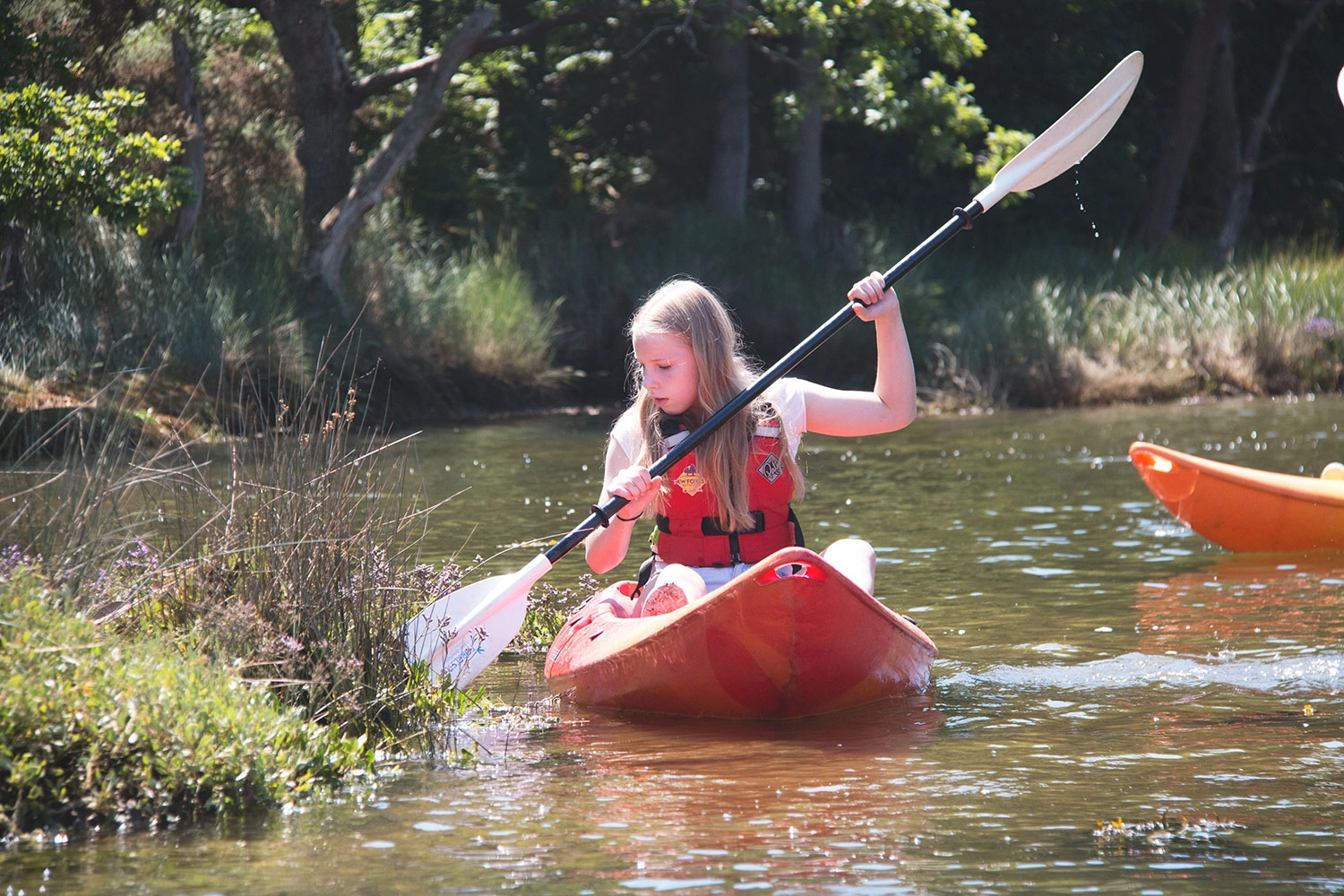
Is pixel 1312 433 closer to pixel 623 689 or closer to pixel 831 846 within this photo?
pixel 623 689

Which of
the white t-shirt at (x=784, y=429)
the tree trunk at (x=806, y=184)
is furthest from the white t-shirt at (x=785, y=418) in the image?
the tree trunk at (x=806, y=184)

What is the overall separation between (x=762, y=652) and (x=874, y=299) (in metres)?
1.14

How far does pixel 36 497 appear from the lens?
170 inches

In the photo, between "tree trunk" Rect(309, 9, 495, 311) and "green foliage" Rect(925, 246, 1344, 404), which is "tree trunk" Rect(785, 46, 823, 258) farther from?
"tree trunk" Rect(309, 9, 495, 311)

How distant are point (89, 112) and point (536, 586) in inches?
176

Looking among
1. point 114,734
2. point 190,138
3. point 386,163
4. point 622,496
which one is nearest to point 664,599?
point 622,496

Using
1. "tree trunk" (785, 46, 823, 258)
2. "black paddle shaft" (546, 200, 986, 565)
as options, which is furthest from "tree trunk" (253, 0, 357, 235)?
"black paddle shaft" (546, 200, 986, 565)

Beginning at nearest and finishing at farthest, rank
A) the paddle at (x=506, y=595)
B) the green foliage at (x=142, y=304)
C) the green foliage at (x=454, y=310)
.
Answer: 1. the paddle at (x=506, y=595)
2. the green foliage at (x=142, y=304)
3. the green foliage at (x=454, y=310)

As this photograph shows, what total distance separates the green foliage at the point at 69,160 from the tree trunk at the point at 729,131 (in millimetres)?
10006

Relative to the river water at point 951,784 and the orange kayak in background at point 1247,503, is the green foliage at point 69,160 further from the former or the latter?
the orange kayak in background at point 1247,503

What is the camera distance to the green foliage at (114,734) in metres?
3.41

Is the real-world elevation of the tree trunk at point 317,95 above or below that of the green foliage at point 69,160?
above

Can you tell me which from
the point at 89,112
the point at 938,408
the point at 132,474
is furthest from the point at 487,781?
the point at 938,408

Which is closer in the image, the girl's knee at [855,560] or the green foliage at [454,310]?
the girl's knee at [855,560]
